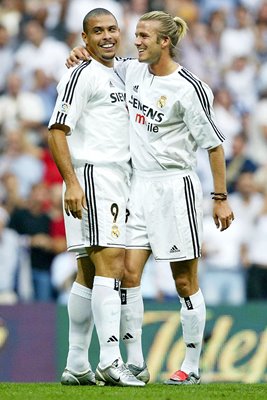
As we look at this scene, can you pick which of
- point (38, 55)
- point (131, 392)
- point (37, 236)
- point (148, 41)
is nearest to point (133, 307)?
point (131, 392)

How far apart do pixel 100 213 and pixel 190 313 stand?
3.39 feet

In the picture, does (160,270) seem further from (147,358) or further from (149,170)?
(149,170)

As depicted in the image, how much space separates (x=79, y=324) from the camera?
8258 millimetres

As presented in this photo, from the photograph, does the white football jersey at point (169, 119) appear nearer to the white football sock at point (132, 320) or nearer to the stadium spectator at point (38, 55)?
the white football sock at point (132, 320)

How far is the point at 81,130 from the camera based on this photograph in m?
8.13

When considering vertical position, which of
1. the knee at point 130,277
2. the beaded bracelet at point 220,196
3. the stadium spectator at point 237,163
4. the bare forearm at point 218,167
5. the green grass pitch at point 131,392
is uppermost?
the stadium spectator at point 237,163

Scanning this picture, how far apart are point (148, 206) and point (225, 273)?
5.11 m

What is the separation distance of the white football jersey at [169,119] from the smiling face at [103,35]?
33 centimetres

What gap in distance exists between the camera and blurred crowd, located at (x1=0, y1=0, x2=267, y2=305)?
524 inches

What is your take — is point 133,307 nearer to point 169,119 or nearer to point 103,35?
point 169,119

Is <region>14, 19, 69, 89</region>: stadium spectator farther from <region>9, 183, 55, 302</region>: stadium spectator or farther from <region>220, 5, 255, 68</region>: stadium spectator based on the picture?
<region>9, 183, 55, 302</region>: stadium spectator

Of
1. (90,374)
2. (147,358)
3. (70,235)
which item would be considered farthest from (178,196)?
(147,358)

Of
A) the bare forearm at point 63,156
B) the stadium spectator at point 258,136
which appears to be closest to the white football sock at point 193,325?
the bare forearm at point 63,156

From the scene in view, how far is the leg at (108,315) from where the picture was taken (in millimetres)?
7875
